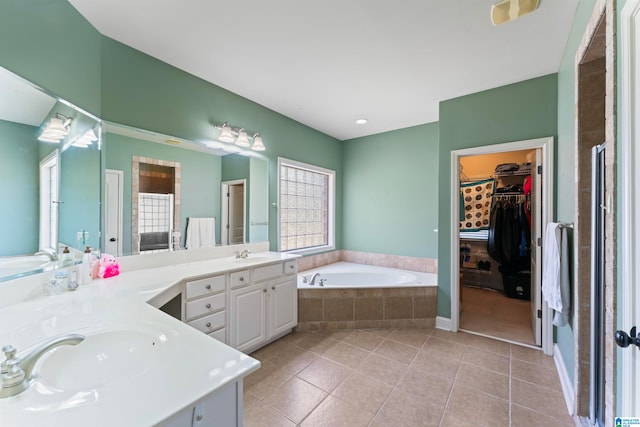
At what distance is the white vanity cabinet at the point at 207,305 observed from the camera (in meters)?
1.89

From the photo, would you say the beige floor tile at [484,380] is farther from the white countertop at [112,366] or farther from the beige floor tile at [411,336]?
the white countertop at [112,366]

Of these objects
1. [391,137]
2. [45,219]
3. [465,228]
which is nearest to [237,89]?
[45,219]

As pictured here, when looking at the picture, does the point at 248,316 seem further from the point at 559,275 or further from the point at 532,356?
the point at 532,356

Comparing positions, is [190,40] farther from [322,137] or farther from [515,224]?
[515,224]

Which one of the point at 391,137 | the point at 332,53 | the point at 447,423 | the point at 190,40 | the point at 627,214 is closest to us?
the point at 627,214

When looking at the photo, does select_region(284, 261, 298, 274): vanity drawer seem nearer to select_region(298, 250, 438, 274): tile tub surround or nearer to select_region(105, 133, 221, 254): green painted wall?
select_region(105, 133, 221, 254): green painted wall

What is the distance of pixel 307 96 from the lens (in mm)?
2906

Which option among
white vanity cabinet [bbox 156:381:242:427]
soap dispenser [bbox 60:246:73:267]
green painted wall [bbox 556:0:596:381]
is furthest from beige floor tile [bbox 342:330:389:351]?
soap dispenser [bbox 60:246:73:267]

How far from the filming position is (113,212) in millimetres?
2029

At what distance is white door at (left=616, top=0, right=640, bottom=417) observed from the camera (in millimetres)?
841

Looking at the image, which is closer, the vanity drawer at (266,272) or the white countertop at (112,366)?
the white countertop at (112,366)

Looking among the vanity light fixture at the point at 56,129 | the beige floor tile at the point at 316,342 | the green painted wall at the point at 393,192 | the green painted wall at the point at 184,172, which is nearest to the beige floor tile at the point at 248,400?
the beige floor tile at the point at 316,342

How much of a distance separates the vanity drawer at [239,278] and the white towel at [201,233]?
0.59 meters

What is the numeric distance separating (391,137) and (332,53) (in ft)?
6.88
